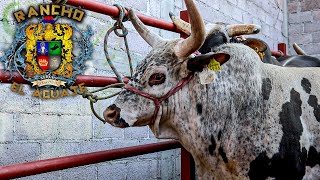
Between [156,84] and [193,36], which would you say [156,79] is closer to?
[156,84]

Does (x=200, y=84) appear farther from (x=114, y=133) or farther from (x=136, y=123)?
(x=114, y=133)

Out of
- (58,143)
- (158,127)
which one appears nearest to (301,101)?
(158,127)

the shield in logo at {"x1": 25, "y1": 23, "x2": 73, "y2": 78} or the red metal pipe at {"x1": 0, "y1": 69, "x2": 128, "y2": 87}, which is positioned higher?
the shield in logo at {"x1": 25, "y1": 23, "x2": 73, "y2": 78}

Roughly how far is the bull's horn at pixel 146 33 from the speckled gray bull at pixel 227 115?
0.10 m

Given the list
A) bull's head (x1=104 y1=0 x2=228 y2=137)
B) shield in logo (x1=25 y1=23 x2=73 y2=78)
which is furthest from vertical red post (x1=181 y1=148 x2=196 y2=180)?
shield in logo (x1=25 y1=23 x2=73 y2=78)

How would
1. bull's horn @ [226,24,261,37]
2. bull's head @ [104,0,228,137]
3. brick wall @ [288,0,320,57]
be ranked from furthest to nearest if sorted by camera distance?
brick wall @ [288,0,320,57] → bull's horn @ [226,24,261,37] → bull's head @ [104,0,228,137]

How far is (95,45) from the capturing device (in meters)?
2.82

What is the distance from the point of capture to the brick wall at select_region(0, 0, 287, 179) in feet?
7.52

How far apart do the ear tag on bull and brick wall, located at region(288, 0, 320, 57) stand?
524cm

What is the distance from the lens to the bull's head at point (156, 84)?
168cm

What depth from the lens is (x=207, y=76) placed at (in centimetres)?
168

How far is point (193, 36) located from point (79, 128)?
1.27m

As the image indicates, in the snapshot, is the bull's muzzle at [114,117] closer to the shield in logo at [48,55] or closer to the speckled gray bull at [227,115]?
the speckled gray bull at [227,115]

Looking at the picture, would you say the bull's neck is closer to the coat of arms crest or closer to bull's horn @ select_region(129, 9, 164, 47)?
bull's horn @ select_region(129, 9, 164, 47)
